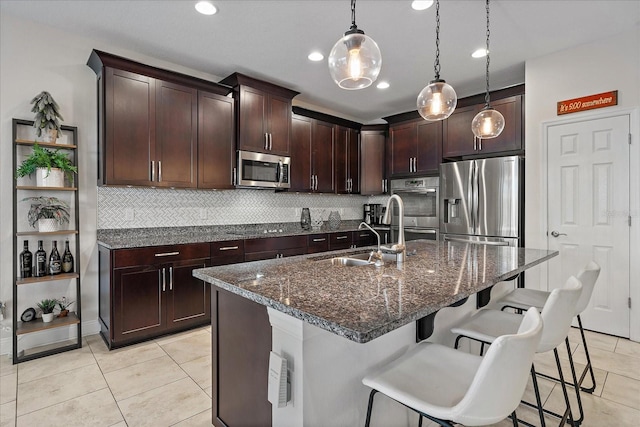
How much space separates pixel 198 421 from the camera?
1.87 m

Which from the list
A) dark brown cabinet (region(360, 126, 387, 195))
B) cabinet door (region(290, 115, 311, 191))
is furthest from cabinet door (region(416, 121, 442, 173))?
cabinet door (region(290, 115, 311, 191))

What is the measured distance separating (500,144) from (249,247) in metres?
3.10

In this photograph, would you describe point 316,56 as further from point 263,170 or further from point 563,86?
point 563,86

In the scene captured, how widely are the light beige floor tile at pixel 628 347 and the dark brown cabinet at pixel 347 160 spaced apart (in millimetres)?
3420

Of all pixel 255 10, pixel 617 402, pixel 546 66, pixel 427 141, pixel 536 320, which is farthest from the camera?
pixel 427 141

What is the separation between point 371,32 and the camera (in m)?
2.93

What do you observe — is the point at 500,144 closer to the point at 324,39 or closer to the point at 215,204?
the point at 324,39

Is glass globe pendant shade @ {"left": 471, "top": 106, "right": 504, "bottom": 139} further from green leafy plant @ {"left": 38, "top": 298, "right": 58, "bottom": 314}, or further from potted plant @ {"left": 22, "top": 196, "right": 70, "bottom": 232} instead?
green leafy plant @ {"left": 38, "top": 298, "right": 58, "bottom": 314}

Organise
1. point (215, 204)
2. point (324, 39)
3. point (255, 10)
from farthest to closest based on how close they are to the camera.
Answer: point (215, 204)
point (324, 39)
point (255, 10)

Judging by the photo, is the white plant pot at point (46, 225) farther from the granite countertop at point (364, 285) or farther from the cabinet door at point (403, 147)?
the cabinet door at point (403, 147)

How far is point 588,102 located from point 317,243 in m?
3.11

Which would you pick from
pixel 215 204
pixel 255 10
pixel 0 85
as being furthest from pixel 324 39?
pixel 0 85

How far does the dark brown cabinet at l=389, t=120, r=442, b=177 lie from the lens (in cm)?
461

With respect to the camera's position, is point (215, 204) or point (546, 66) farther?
point (215, 204)
